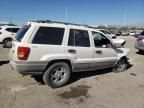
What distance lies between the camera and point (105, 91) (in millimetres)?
6281

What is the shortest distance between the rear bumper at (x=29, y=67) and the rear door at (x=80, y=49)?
91 centimetres

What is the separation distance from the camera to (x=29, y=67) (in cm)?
580

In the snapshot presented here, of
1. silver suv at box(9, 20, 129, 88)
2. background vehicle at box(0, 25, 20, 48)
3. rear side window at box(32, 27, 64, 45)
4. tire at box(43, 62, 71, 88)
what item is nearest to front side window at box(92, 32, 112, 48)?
silver suv at box(9, 20, 129, 88)

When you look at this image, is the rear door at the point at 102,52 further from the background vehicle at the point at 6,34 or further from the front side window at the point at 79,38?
the background vehicle at the point at 6,34

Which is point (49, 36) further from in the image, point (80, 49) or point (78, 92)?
point (78, 92)

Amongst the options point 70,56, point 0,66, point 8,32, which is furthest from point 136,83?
point 8,32

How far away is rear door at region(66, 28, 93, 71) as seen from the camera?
21.2 feet

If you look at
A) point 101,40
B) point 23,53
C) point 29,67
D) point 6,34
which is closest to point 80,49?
point 101,40

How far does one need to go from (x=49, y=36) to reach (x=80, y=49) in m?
1.15

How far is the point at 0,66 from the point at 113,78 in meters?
4.75

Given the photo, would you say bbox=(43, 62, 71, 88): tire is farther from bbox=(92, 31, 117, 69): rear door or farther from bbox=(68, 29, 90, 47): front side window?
bbox=(92, 31, 117, 69): rear door

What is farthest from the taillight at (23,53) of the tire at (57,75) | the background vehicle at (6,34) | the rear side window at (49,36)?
the background vehicle at (6,34)

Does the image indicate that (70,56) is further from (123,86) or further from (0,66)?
(0,66)

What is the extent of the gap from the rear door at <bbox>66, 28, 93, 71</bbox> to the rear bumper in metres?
0.91
